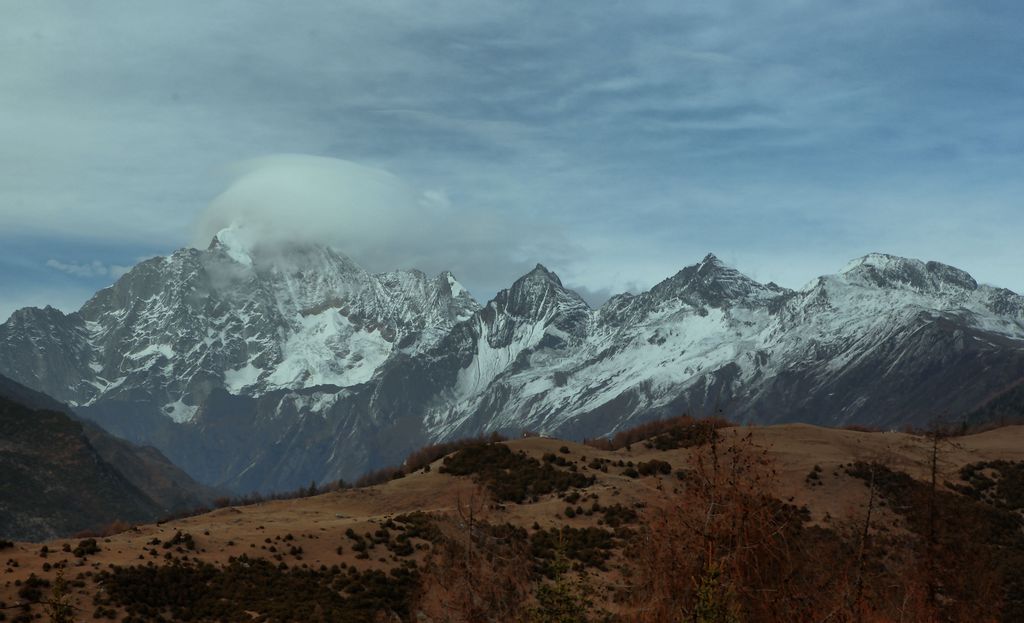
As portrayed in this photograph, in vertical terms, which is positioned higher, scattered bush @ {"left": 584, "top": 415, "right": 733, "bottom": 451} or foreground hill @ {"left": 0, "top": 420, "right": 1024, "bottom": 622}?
scattered bush @ {"left": 584, "top": 415, "right": 733, "bottom": 451}

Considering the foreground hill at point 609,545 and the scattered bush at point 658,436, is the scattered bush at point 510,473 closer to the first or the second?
the foreground hill at point 609,545

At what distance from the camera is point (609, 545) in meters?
77.4

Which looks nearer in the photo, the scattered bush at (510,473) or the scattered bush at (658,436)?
the scattered bush at (510,473)

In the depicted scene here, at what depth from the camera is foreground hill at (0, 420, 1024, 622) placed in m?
28.4

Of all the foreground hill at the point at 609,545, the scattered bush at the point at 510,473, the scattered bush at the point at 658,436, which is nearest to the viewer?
the foreground hill at the point at 609,545

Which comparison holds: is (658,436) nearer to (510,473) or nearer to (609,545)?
(510,473)

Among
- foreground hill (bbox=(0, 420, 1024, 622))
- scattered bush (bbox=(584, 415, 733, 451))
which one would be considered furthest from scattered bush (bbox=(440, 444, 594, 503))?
scattered bush (bbox=(584, 415, 733, 451))

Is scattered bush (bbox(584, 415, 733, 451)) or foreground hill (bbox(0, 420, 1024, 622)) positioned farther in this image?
scattered bush (bbox(584, 415, 733, 451))

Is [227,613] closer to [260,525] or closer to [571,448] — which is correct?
[260,525]

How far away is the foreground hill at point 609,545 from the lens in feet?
93.1

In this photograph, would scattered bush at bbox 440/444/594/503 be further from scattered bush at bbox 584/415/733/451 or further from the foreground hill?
scattered bush at bbox 584/415/733/451

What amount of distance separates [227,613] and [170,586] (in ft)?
16.2

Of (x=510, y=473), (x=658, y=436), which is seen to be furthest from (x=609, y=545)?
(x=658, y=436)

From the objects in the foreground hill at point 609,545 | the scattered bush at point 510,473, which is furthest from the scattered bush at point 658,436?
the scattered bush at point 510,473
